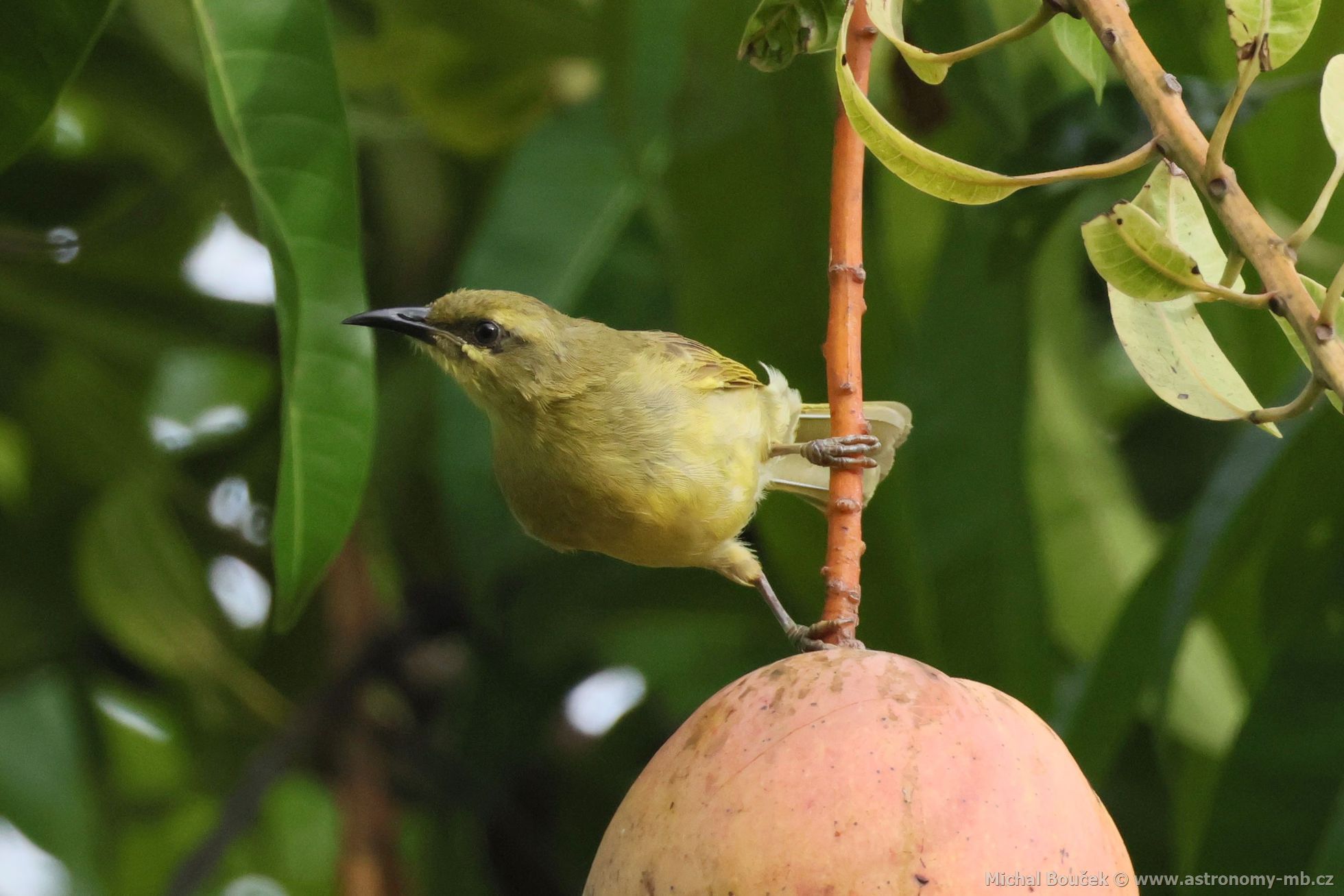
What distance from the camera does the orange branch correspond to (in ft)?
4.35

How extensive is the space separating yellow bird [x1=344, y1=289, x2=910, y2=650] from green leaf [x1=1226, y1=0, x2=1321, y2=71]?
3.82ft

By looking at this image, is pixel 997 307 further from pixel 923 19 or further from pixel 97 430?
pixel 97 430

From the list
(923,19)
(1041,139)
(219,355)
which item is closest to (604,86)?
(923,19)

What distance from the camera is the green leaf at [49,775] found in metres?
3.12

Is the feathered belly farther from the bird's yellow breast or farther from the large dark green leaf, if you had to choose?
the large dark green leaf

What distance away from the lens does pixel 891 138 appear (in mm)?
1169

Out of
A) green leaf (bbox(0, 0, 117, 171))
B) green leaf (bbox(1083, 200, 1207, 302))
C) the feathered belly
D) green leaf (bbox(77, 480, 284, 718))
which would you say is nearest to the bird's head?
the feathered belly

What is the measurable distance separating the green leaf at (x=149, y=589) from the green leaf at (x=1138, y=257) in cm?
231

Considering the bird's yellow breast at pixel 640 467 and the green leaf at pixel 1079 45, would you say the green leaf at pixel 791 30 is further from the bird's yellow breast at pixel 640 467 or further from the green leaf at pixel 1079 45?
the bird's yellow breast at pixel 640 467

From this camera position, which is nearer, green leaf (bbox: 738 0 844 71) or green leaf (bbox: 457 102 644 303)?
green leaf (bbox: 738 0 844 71)

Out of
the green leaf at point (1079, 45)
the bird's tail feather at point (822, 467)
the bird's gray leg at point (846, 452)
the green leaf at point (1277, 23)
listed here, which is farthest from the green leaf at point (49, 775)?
the green leaf at point (1277, 23)

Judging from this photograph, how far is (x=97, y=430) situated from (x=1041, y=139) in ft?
6.53

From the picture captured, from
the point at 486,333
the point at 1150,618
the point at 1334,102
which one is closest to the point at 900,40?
the point at 1334,102

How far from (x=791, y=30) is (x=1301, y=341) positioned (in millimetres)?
659
